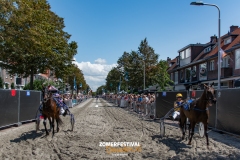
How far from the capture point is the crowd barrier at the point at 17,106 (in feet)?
44.2

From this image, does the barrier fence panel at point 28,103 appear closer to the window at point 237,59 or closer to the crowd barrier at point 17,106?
the crowd barrier at point 17,106

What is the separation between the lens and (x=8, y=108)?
13945 millimetres

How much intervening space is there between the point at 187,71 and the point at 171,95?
26.6m

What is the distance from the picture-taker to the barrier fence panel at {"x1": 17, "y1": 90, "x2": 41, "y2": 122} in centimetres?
1595

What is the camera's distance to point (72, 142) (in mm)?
9758

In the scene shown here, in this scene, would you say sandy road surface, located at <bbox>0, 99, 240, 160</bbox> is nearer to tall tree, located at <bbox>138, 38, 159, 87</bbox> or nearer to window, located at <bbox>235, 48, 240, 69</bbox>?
window, located at <bbox>235, 48, 240, 69</bbox>

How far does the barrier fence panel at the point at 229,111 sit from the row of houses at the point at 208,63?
1389cm

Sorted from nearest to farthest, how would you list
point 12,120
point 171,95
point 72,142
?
point 72,142 < point 12,120 < point 171,95

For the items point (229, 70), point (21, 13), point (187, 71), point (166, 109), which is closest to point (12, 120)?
point (21, 13)

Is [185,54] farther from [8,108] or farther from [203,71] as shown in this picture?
[8,108]

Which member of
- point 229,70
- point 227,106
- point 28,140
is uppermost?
point 229,70

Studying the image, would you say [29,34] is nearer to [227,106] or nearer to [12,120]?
[12,120]

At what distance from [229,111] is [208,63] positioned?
1050 inches

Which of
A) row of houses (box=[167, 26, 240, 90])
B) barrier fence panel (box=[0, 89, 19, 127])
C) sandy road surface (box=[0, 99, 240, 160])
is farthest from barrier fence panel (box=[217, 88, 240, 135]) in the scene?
row of houses (box=[167, 26, 240, 90])
